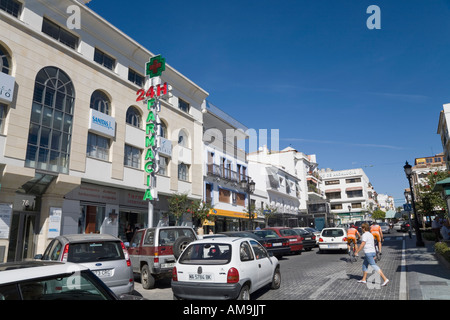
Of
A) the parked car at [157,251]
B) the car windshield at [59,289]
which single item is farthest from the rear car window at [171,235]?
the car windshield at [59,289]

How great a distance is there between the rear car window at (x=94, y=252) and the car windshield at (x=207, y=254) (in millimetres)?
1511

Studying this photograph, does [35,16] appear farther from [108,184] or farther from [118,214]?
[118,214]

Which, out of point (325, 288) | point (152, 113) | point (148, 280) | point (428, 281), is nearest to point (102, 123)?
point (152, 113)

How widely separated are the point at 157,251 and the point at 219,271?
354 cm

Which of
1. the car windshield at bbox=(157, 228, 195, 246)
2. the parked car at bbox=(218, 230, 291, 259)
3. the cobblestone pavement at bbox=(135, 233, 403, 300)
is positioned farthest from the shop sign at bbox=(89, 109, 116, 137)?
the car windshield at bbox=(157, 228, 195, 246)

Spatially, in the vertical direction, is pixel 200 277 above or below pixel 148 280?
above

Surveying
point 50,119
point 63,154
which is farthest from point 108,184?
point 50,119

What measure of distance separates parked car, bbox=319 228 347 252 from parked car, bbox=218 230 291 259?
10.5ft

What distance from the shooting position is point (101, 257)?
705 cm

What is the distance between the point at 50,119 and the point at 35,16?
548 centimetres

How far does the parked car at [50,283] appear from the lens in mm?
2793

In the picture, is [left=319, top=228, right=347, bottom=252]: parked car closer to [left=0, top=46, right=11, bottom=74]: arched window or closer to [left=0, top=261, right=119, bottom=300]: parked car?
[left=0, top=261, right=119, bottom=300]: parked car

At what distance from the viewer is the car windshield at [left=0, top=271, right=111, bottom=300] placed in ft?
9.12

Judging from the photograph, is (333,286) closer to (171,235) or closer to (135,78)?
(171,235)
